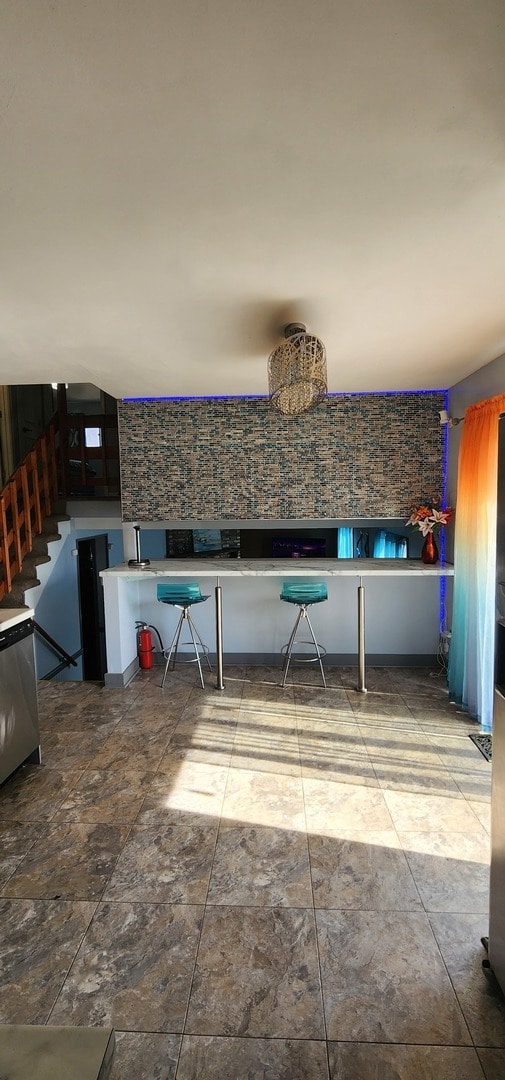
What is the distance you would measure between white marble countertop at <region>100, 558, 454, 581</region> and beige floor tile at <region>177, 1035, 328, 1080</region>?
10.0ft

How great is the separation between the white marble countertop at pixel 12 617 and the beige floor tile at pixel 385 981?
205cm

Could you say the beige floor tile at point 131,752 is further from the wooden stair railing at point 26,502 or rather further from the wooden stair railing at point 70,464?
the wooden stair railing at point 70,464

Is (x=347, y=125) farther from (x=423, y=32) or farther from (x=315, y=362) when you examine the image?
(x=315, y=362)

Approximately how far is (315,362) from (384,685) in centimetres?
310

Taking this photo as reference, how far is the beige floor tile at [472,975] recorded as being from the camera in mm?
1559

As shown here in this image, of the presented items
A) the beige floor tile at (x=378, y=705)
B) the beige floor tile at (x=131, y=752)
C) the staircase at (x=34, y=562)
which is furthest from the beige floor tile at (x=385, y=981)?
the staircase at (x=34, y=562)

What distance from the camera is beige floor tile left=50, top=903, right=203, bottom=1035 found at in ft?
5.22

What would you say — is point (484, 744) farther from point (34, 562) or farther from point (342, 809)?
point (34, 562)

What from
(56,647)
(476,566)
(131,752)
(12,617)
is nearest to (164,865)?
(131,752)

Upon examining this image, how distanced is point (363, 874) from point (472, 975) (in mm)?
542

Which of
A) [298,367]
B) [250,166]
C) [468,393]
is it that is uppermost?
[250,166]

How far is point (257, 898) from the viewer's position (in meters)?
2.07

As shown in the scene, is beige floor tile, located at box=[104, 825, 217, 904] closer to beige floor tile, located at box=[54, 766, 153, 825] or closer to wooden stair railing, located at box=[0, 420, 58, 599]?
beige floor tile, located at box=[54, 766, 153, 825]

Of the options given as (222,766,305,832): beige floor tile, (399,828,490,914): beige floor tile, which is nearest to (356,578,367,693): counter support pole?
(222,766,305,832): beige floor tile
